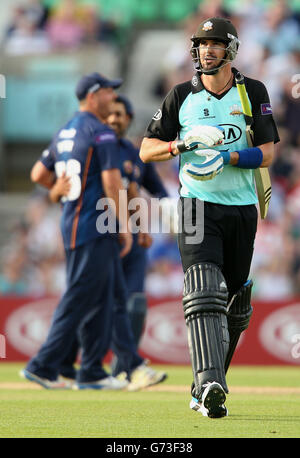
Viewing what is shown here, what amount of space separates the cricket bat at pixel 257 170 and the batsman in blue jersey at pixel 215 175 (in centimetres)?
1

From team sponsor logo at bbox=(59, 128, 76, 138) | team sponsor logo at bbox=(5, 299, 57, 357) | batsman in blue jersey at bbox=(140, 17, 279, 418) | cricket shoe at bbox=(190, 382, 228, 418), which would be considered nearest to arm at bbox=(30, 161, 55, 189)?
team sponsor logo at bbox=(59, 128, 76, 138)

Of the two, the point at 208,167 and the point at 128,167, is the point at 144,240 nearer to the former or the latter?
the point at 128,167

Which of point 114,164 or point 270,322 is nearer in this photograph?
point 114,164

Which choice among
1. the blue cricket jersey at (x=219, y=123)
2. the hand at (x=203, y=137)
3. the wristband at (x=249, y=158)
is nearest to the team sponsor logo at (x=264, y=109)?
the blue cricket jersey at (x=219, y=123)

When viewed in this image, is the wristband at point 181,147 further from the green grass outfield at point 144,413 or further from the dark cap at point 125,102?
the dark cap at point 125,102

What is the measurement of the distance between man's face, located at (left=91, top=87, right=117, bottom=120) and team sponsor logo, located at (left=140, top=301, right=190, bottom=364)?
400cm

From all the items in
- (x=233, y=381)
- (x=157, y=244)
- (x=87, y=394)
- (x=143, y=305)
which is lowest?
(x=87, y=394)

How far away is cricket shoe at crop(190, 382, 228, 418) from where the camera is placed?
17.4 ft

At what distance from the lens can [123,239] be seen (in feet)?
26.3

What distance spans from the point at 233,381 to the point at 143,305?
109 cm

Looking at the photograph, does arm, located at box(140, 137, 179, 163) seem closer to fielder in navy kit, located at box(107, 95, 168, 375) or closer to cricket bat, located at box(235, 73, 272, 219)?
cricket bat, located at box(235, 73, 272, 219)
